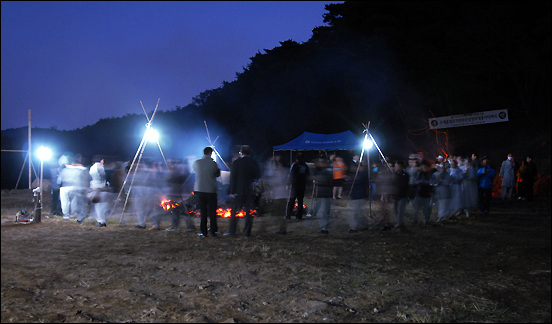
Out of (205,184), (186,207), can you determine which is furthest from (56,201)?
(205,184)

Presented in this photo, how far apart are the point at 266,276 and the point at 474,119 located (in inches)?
164

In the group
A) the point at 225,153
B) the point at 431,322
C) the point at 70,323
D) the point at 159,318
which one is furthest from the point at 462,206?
the point at 225,153

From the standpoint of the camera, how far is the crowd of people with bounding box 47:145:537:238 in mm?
7434

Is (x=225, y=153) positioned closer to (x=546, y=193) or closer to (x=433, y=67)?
(x=433, y=67)

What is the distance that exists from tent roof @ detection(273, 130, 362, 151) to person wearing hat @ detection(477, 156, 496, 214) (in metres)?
6.32

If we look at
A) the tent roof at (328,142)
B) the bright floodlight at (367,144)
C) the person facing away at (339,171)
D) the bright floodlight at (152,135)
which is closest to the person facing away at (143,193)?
the bright floodlight at (152,135)

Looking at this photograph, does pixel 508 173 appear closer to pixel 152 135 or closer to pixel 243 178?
pixel 243 178

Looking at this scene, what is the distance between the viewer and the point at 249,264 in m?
5.62

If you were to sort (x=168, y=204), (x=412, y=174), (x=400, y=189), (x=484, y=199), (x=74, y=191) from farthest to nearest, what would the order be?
(x=484, y=199), (x=412, y=174), (x=168, y=204), (x=400, y=189), (x=74, y=191)

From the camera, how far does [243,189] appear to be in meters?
7.33

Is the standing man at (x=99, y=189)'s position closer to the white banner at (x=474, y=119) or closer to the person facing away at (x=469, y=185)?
the white banner at (x=474, y=119)

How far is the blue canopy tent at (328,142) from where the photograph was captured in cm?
1684

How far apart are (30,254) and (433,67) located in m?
8.61

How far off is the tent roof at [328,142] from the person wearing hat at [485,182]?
6.32 m
